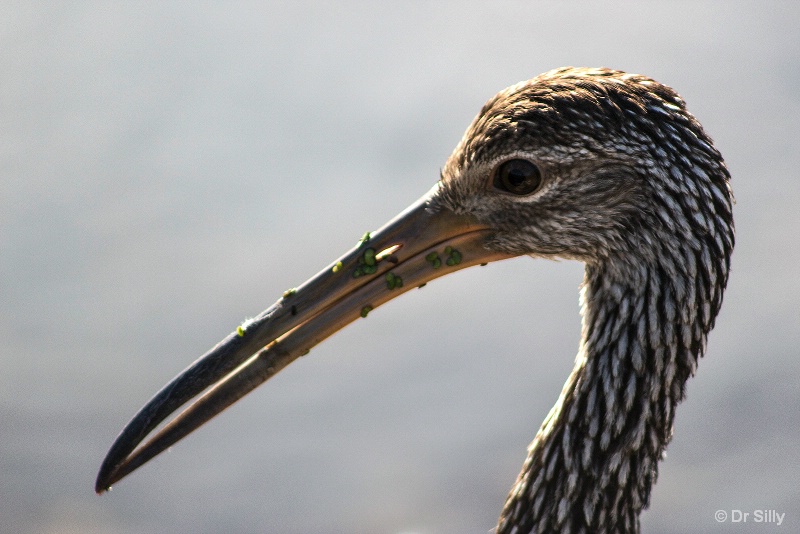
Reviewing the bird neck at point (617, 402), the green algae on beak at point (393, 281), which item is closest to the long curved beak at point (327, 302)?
the green algae on beak at point (393, 281)

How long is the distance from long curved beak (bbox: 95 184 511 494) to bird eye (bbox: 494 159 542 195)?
196 millimetres

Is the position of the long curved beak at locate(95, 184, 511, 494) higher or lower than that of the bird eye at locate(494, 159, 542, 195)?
lower

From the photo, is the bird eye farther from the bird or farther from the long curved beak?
the long curved beak

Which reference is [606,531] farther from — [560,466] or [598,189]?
[598,189]

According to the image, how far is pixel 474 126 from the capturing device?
340cm

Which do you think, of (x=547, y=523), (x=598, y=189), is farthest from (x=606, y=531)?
(x=598, y=189)

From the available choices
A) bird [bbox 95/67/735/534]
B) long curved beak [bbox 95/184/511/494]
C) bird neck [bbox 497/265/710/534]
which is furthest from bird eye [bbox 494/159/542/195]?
bird neck [bbox 497/265/710/534]

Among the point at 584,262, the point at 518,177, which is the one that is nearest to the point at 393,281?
the point at 518,177

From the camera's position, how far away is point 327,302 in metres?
3.44

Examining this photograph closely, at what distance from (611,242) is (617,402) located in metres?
0.56

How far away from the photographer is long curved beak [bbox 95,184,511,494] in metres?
3.43

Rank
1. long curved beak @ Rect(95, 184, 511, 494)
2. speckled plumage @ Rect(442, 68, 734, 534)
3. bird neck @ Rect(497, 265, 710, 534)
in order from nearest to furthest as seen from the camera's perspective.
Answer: speckled plumage @ Rect(442, 68, 734, 534), bird neck @ Rect(497, 265, 710, 534), long curved beak @ Rect(95, 184, 511, 494)

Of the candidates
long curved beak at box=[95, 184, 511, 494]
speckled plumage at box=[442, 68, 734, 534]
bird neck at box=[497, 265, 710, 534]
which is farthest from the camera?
long curved beak at box=[95, 184, 511, 494]

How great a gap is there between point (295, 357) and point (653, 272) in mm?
1265
